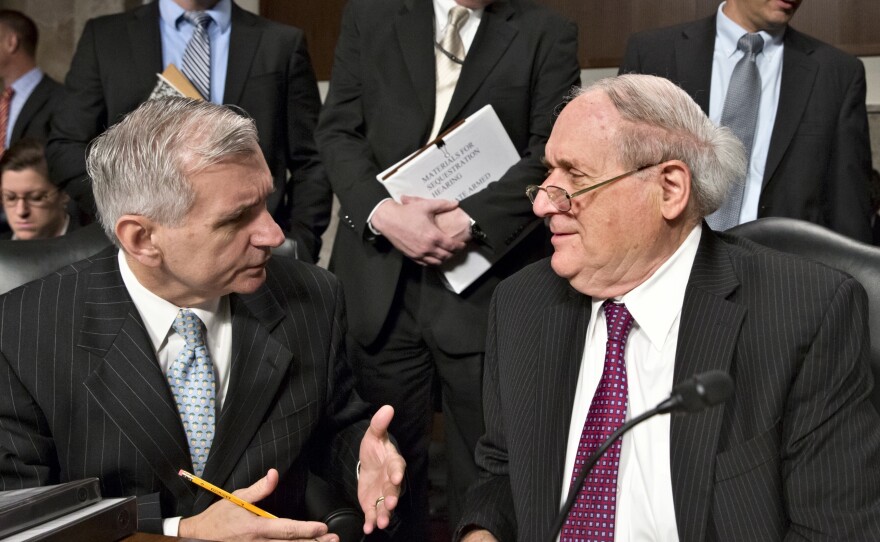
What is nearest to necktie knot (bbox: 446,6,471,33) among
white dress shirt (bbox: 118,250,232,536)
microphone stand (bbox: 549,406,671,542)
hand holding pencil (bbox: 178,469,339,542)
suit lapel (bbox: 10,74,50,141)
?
white dress shirt (bbox: 118,250,232,536)

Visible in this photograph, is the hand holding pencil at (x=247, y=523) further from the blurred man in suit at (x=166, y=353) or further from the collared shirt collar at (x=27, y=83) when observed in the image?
the collared shirt collar at (x=27, y=83)

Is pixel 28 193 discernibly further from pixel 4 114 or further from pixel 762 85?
pixel 762 85

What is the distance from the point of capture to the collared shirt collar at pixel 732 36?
2.92 m

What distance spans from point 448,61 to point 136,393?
1336mm

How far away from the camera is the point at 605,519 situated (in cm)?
171

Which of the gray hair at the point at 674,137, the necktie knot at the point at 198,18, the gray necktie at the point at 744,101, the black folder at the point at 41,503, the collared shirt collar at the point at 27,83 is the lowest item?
the black folder at the point at 41,503

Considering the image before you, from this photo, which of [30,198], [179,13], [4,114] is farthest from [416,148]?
[4,114]

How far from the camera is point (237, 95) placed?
9.77 feet

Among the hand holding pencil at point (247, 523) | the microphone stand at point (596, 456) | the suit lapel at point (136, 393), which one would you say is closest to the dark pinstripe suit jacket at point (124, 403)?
the suit lapel at point (136, 393)

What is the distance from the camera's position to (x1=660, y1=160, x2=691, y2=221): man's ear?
1784 millimetres

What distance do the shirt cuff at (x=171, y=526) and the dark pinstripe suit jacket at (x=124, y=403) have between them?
0.06ft

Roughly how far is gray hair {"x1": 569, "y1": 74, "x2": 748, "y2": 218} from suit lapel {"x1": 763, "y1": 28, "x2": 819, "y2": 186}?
1.08 m

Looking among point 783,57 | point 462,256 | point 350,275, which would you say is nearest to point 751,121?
point 783,57

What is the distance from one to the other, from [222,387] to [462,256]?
0.86 m
